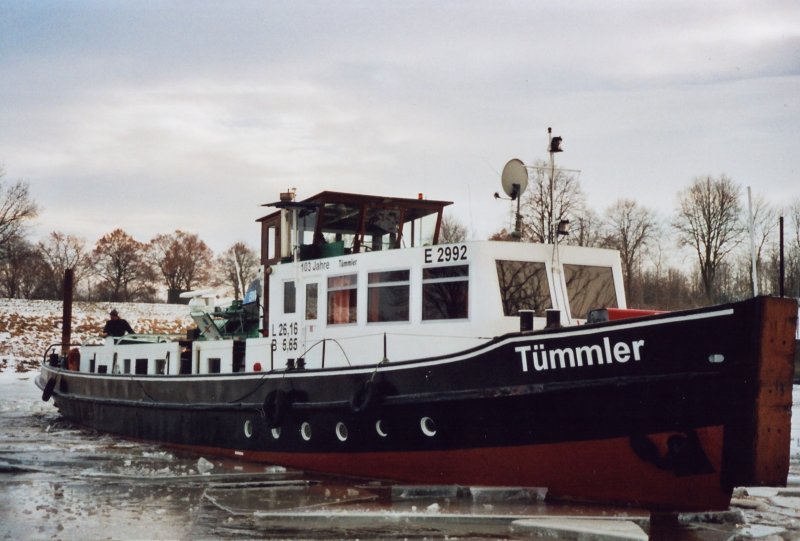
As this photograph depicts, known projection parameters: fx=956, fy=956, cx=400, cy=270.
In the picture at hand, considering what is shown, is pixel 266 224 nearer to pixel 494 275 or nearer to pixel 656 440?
pixel 494 275

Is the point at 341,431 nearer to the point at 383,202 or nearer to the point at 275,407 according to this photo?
the point at 275,407

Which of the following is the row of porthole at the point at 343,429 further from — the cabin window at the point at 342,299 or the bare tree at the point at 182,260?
the bare tree at the point at 182,260

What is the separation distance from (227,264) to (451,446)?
60.9 m

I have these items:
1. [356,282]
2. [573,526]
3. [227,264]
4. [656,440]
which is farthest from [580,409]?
[227,264]

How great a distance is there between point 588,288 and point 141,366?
8.77m

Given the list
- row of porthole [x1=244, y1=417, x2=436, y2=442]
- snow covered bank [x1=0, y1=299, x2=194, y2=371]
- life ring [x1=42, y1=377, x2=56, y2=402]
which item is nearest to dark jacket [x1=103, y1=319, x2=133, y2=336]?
life ring [x1=42, y1=377, x2=56, y2=402]

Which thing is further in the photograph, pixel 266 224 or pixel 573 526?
pixel 266 224

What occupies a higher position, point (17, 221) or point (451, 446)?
point (17, 221)

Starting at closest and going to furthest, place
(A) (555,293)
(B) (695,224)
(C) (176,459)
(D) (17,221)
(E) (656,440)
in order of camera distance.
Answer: (E) (656,440) < (A) (555,293) < (C) (176,459) < (B) (695,224) < (D) (17,221)

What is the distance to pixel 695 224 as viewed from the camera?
4181 centimetres

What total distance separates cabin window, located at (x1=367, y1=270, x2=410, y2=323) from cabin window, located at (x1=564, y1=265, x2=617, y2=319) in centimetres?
198

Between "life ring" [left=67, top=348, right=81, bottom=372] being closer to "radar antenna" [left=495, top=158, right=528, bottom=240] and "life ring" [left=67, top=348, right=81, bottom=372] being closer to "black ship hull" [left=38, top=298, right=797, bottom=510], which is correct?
"black ship hull" [left=38, top=298, right=797, bottom=510]

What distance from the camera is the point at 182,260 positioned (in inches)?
2810

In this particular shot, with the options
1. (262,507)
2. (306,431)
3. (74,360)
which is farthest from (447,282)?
(74,360)
